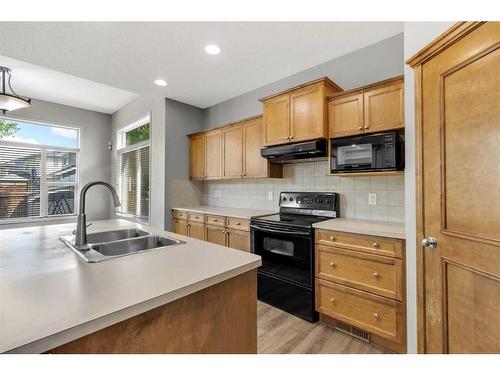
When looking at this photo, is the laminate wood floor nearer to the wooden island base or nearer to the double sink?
the wooden island base

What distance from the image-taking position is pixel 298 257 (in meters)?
2.33

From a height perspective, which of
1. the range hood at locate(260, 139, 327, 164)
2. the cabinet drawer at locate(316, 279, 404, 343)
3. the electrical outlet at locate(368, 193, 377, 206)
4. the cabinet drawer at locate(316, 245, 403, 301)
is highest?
the range hood at locate(260, 139, 327, 164)

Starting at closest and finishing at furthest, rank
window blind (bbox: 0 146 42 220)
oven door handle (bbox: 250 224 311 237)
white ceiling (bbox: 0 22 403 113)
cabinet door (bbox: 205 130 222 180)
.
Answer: white ceiling (bbox: 0 22 403 113) < oven door handle (bbox: 250 224 311 237) < cabinet door (bbox: 205 130 222 180) < window blind (bbox: 0 146 42 220)

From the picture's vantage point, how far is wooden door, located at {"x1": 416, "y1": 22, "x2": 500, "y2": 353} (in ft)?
3.62

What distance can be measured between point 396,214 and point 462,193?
108 centimetres

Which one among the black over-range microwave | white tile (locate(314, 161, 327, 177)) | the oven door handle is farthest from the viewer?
white tile (locate(314, 161, 327, 177))

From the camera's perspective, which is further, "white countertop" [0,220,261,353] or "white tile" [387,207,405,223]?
"white tile" [387,207,405,223]

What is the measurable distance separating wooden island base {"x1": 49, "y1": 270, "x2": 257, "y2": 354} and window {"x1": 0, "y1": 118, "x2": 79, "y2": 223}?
518 centimetres

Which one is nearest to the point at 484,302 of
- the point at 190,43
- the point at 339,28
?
the point at 339,28

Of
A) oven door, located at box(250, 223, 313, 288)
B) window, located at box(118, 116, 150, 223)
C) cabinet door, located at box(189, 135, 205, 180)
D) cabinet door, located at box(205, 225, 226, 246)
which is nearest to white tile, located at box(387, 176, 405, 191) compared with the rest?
oven door, located at box(250, 223, 313, 288)

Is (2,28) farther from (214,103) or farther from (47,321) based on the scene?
(47,321)

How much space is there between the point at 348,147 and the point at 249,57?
57.1 inches

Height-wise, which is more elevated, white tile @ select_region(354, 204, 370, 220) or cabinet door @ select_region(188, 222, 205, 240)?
white tile @ select_region(354, 204, 370, 220)

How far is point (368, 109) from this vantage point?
2.11 m
